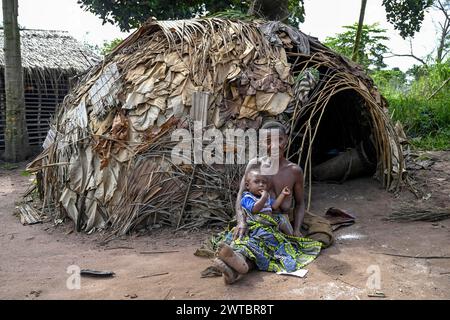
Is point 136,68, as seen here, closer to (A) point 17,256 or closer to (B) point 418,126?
(A) point 17,256

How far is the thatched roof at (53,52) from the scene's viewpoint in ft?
32.9

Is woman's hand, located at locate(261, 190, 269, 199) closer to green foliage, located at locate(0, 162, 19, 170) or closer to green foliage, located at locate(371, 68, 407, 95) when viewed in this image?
green foliage, located at locate(0, 162, 19, 170)

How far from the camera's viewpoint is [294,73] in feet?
17.1

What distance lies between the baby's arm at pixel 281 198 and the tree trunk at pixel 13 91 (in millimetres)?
7721

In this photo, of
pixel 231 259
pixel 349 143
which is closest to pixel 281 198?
pixel 231 259

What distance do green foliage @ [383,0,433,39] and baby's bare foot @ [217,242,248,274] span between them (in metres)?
9.61

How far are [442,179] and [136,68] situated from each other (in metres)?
4.28

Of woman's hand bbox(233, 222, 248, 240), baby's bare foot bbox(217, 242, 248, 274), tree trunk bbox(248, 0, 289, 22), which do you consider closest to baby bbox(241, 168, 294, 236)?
woman's hand bbox(233, 222, 248, 240)

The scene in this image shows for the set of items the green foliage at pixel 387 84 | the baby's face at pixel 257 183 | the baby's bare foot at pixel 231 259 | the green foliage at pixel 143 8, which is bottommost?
the baby's bare foot at pixel 231 259

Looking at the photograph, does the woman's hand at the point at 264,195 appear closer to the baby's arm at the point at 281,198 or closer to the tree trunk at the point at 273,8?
the baby's arm at the point at 281,198

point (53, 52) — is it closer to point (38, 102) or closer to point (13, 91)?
point (38, 102)

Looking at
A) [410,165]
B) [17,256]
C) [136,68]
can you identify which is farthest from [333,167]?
[17,256]

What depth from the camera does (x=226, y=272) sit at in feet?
9.34

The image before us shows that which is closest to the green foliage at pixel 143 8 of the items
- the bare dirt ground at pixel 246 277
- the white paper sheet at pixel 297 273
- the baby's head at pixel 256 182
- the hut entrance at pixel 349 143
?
the hut entrance at pixel 349 143
